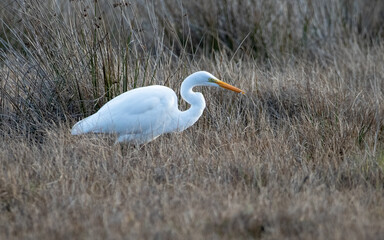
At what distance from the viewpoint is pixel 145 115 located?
4336 millimetres

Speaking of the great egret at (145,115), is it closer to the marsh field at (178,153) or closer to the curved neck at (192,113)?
the curved neck at (192,113)

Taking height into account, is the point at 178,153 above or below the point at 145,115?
below

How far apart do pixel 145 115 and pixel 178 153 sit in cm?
42

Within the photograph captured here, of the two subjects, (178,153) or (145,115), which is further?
(145,115)

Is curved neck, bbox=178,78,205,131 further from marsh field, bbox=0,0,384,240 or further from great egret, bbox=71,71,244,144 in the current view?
marsh field, bbox=0,0,384,240

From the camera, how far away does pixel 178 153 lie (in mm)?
4129

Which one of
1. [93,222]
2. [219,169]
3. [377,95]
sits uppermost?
[93,222]

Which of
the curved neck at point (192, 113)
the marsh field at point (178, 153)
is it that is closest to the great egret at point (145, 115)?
the curved neck at point (192, 113)

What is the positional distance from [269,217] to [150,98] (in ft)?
5.22

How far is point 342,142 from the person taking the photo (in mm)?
4348

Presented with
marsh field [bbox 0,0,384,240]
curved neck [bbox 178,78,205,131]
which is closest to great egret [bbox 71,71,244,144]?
curved neck [bbox 178,78,205,131]

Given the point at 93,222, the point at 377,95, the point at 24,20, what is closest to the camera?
the point at 93,222

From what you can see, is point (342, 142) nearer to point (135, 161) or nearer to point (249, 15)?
point (135, 161)

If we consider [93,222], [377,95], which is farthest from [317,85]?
[93,222]
